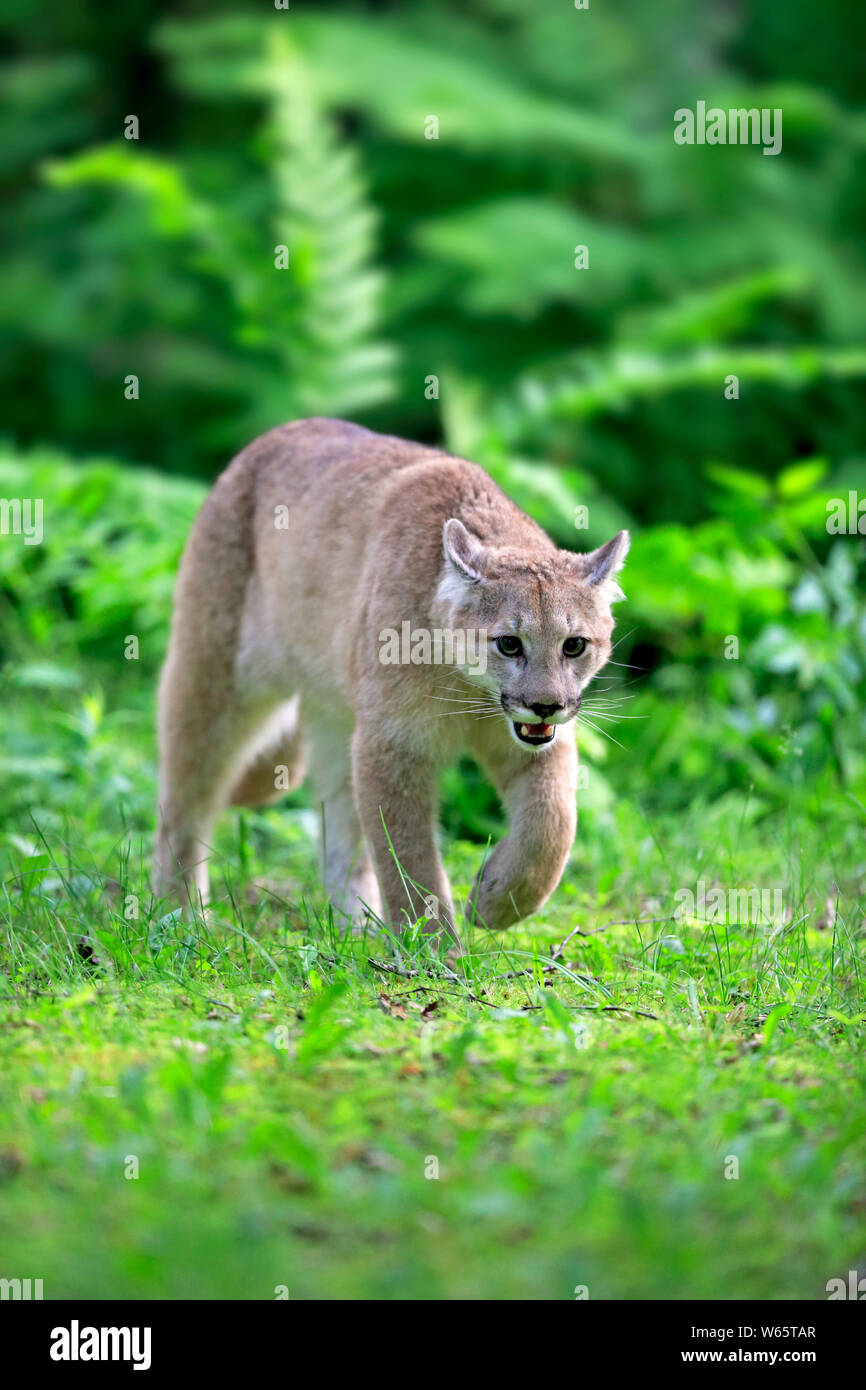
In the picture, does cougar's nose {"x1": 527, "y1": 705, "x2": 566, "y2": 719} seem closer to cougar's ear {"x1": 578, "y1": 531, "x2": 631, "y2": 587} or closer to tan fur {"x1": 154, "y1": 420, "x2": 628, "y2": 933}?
tan fur {"x1": 154, "y1": 420, "x2": 628, "y2": 933}

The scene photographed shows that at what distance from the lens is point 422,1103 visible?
157 inches

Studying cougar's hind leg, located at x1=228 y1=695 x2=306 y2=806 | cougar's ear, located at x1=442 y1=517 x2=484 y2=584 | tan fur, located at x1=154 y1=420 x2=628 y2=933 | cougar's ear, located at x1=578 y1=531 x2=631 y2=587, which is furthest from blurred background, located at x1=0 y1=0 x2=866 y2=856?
cougar's ear, located at x1=442 y1=517 x2=484 y2=584

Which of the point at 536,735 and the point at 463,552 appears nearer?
the point at 536,735

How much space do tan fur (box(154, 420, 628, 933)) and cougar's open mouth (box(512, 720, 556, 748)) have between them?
0.16 feet

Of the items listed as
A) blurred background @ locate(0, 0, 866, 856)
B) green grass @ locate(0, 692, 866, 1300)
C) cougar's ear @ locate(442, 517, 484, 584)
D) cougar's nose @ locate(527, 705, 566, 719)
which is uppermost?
blurred background @ locate(0, 0, 866, 856)

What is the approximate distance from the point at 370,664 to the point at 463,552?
2.01 feet

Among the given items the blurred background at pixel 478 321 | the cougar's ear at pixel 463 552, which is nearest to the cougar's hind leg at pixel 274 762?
the blurred background at pixel 478 321

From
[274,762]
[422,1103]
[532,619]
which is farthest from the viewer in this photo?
[274,762]

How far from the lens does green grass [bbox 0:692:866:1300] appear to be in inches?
133

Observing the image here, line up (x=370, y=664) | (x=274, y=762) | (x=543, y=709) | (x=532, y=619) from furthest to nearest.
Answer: (x=274, y=762), (x=370, y=664), (x=532, y=619), (x=543, y=709)

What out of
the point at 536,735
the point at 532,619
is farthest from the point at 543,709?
the point at 532,619

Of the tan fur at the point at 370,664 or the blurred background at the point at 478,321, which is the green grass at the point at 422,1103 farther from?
the blurred background at the point at 478,321

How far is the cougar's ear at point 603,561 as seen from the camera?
18.1 ft

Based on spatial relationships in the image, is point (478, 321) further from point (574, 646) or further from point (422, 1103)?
point (422, 1103)
